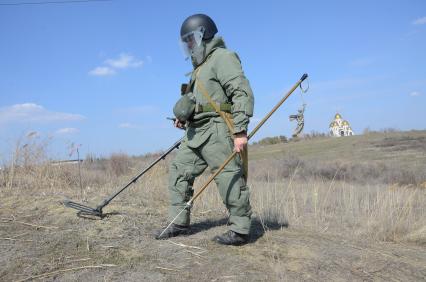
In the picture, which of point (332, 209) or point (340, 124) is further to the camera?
point (340, 124)

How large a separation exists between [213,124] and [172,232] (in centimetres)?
120

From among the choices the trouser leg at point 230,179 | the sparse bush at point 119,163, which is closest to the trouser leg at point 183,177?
the trouser leg at point 230,179

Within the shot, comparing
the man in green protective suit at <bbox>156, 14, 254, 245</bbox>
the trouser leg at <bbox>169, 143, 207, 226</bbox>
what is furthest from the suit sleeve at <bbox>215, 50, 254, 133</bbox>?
the trouser leg at <bbox>169, 143, 207, 226</bbox>

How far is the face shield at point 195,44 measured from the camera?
457cm

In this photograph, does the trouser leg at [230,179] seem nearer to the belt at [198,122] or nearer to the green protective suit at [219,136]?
the green protective suit at [219,136]

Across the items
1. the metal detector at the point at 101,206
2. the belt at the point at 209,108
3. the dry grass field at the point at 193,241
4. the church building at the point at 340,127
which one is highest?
the church building at the point at 340,127

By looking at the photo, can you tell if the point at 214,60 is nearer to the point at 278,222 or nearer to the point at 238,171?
the point at 238,171

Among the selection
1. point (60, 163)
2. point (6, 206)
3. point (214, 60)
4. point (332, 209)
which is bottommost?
point (332, 209)

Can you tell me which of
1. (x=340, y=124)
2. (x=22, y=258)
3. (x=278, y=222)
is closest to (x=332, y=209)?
(x=278, y=222)

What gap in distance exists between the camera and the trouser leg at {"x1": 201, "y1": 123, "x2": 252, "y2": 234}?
437 centimetres

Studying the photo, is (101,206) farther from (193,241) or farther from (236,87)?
(236,87)

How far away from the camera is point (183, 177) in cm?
474

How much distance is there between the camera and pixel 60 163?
986 cm

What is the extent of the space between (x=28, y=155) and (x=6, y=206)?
3.41 m
